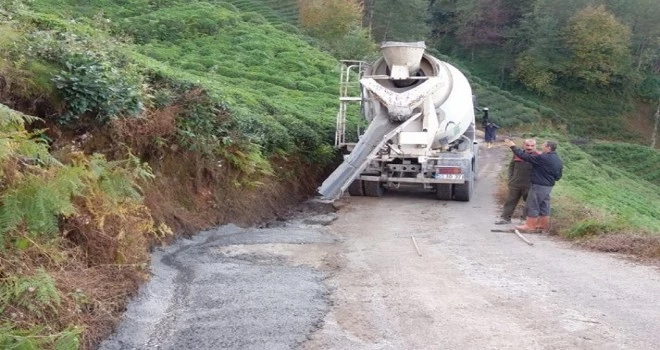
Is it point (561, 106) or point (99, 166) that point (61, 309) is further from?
point (561, 106)

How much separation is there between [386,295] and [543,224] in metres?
5.33

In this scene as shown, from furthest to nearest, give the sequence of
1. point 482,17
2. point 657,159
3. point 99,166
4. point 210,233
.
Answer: point 482,17
point 657,159
point 210,233
point 99,166

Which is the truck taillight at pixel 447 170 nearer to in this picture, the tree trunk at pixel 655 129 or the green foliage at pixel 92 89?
the green foliage at pixel 92 89

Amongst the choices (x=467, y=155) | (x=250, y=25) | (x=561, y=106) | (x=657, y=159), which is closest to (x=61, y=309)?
(x=467, y=155)

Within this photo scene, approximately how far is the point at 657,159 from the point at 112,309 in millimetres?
40689

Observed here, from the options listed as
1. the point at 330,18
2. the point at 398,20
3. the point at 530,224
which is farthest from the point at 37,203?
the point at 398,20

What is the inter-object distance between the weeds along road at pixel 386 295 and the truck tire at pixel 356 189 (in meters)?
4.66

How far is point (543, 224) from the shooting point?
11266 mm

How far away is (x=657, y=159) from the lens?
132 ft

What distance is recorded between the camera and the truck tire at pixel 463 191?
15.1m

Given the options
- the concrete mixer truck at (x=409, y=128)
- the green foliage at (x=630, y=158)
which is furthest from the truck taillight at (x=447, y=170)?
the green foliage at (x=630, y=158)

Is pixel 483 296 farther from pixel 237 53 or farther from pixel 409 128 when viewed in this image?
pixel 237 53

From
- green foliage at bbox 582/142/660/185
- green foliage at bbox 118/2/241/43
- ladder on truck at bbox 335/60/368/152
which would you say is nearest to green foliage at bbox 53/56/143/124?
ladder on truck at bbox 335/60/368/152

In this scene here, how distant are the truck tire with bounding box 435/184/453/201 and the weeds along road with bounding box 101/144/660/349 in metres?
4.52
